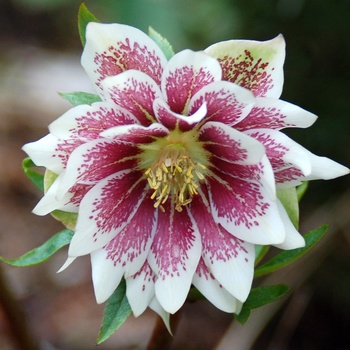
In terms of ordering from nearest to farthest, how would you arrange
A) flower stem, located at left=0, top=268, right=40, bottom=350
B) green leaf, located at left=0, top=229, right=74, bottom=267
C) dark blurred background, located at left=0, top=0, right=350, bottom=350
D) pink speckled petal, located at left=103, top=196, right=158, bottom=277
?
pink speckled petal, located at left=103, top=196, right=158, bottom=277 < green leaf, located at left=0, top=229, right=74, bottom=267 < flower stem, located at left=0, top=268, right=40, bottom=350 < dark blurred background, located at left=0, top=0, right=350, bottom=350

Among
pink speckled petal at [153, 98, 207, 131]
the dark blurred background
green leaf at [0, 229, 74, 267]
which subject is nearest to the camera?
pink speckled petal at [153, 98, 207, 131]

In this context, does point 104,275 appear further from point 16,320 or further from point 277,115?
point 16,320

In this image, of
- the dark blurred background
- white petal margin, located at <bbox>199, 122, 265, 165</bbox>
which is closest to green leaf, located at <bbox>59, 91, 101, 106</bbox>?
white petal margin, located at <bbox>199, 122, 265, 165</bbox>

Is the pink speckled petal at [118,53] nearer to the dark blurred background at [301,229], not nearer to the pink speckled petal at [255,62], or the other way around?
the pink speckled petal at [255,62]

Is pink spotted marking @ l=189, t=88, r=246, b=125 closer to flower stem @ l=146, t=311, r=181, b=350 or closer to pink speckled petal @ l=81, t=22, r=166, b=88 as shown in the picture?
pink speckled petal @ l=81, t=22, r=166, b=88

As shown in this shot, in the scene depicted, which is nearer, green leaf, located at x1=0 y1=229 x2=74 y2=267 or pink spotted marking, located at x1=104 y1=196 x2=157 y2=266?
pink spotted marking, located at x1=104 y1=196 x2=157 y2=266

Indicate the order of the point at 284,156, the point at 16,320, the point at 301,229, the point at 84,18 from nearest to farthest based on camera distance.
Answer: the point at 284,156
the point at 84,18
the point at 16,320
the point at 301,229

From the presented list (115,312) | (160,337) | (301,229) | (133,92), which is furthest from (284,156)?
(301,229)
